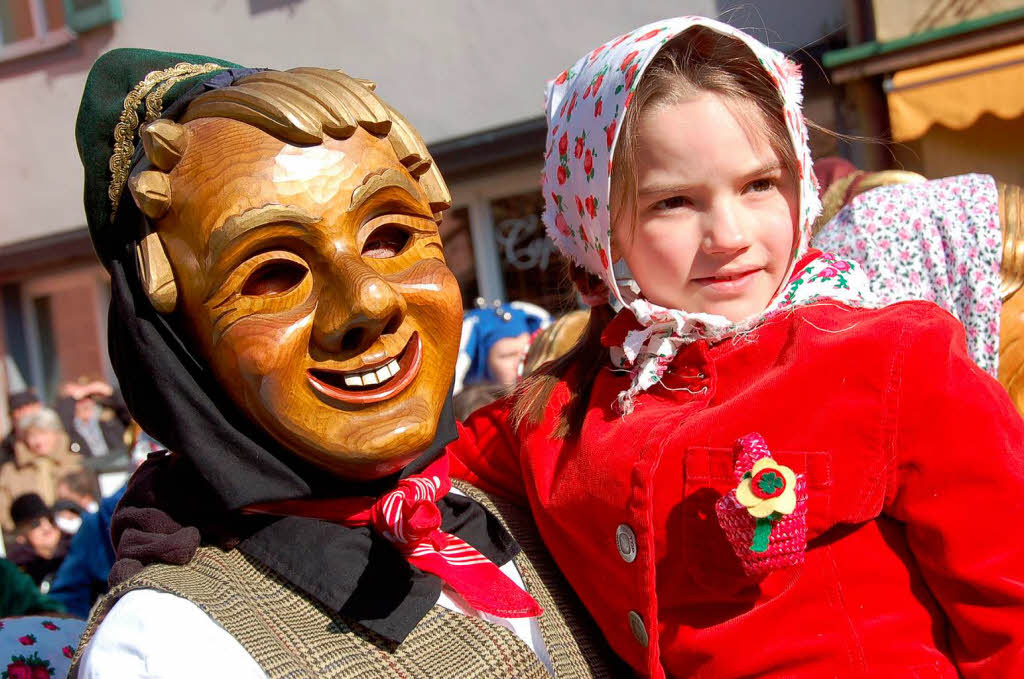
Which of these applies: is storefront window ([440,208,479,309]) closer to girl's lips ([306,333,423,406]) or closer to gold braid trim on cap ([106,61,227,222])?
gold braid trim on cap ([106,61,227,222])

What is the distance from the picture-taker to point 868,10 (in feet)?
20.1

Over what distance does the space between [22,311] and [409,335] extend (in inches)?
338

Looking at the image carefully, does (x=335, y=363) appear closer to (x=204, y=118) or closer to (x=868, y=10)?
(x=204, y=118)

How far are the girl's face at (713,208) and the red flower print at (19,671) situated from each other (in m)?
1.44

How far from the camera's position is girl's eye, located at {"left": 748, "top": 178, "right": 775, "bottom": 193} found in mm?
1820

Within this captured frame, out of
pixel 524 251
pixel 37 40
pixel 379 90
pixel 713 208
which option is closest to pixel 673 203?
pixel 713 208

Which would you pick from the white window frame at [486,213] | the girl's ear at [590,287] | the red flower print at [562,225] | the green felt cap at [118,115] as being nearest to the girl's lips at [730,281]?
the girl's ear at [590,287]

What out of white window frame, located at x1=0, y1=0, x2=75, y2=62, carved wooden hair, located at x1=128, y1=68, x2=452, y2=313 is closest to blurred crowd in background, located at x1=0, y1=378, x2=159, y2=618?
carved wooden hair, located at x1=128, y1=68, x2=452, y2=313

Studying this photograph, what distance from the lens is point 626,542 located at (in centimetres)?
169

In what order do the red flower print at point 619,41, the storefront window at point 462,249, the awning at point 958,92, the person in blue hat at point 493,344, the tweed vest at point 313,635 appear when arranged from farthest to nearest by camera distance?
the storefront window at point 462,249, the awning at point 958,92, the person in blue hat at point 493,344, the red flower print at point 619,41, the tweed vest at point 313,635

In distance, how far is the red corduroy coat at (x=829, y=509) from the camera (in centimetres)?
153

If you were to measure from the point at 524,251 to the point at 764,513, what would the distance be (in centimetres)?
610

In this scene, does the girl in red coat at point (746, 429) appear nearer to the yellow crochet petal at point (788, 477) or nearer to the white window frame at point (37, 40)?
the yellow crochet petal at point (788, 477)

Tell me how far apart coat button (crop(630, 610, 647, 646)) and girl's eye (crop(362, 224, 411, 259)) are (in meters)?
0.71
